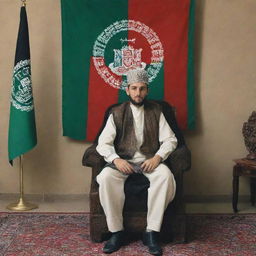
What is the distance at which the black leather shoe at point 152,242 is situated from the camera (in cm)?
295

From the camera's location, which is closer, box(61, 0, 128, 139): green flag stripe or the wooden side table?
the wooden side table

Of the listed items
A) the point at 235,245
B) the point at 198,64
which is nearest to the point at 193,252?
the point at 235,245

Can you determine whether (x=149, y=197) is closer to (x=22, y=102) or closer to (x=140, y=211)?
(x=140, y=211)

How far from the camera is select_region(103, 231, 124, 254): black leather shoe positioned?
9.81 ft

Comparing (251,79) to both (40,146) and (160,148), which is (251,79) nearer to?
(160,148)

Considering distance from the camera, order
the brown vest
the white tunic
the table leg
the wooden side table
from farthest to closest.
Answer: the table leg, the wooden side table, the brown vest, the white tunic

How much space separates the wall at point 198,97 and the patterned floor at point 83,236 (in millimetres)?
568

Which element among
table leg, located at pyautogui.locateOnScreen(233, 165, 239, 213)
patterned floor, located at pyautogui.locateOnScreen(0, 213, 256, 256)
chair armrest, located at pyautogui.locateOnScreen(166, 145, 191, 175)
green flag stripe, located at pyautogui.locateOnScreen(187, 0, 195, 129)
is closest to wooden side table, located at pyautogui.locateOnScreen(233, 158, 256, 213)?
table leg, located at pyautogui.locateOnScreen(233, 165, 239, 213)

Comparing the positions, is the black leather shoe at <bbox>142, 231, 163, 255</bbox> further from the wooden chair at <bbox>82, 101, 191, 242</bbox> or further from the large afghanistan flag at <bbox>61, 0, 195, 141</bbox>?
the large afghanistan flag at <bbox>61, 0, 195, 141</bbox>

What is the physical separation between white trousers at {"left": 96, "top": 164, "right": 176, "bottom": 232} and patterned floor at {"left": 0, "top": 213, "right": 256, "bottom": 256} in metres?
0.20

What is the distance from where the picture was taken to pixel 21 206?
403cm

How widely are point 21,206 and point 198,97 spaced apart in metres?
1.91

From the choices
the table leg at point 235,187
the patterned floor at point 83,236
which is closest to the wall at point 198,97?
the table leg at point 235,187

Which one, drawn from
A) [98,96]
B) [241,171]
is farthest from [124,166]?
[241,171]
